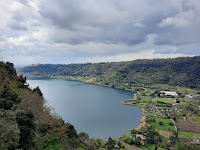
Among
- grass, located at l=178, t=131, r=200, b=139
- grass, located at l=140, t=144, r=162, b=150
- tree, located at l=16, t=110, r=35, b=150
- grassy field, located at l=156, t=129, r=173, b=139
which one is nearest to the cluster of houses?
grass, located at l=140, t=144, r=162, b=150

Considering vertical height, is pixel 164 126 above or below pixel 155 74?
below

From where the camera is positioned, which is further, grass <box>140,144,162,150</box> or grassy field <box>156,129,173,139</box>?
grassy field <box>156,129,173,139</box>

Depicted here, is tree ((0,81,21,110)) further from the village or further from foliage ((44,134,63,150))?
the village

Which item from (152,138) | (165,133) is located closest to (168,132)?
(165,133)

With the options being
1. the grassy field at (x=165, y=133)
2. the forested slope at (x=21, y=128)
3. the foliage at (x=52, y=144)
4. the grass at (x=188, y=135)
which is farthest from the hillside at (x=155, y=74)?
the foliage at (x=52, y=144)

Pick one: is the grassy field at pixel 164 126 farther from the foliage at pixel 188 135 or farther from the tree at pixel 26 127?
the tree at pixel 26 127

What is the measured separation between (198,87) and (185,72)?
39.6 meters

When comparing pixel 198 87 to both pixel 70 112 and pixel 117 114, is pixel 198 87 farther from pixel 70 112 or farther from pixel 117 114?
pixel 70 112

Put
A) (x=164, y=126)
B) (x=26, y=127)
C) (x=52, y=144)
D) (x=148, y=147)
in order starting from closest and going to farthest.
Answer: (x=26, y=127) → (x=52, y=144) → (x=148, y=147) → (x=164, y=126)

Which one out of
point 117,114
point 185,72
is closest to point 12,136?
point 117,114

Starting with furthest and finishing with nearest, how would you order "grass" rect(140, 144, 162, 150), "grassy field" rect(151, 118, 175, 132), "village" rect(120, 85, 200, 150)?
1. "grassy field" rect(151, 118, 175, 132)
2. "village" rect(120, 85, 200, 150)
3. "grass" rect(140, 144, 162, 150)

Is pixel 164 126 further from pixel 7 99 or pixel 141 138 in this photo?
pixel 7 99

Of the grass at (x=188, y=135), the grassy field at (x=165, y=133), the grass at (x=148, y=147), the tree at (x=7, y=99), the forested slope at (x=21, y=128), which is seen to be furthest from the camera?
the grassy field at (x=165, y=133)

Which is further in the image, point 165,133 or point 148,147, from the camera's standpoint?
point 165,133
